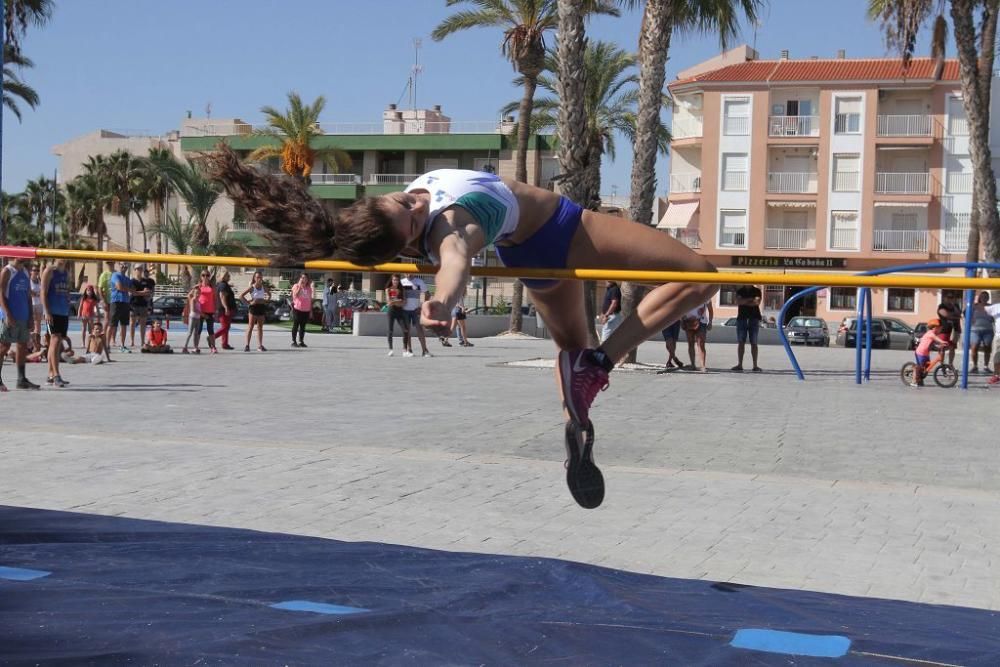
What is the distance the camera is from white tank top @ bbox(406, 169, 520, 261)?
4066 mm

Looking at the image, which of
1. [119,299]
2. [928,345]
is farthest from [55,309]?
[928,345]

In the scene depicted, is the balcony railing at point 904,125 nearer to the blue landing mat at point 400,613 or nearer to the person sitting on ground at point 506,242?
the person sitting on ground at point 506,242

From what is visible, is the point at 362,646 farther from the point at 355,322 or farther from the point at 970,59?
the point at 355,322

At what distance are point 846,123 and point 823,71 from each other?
10.1ft

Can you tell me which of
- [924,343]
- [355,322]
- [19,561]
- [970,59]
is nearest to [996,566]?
[19,561]

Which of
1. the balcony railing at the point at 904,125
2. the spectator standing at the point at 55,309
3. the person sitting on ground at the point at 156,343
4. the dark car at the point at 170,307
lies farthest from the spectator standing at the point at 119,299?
the balcony railing at the point at 904,125

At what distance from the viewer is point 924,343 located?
16.3 m

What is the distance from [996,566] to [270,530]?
3.67 m

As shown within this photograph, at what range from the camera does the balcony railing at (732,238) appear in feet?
157

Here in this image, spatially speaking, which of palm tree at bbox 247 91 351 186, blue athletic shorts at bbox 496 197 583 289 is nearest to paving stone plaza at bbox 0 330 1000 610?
blue athletic shorts at bbox 496 197 583 289

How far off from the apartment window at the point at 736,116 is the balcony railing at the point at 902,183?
608cm

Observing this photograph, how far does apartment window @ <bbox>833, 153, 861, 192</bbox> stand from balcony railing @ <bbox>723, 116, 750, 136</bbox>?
13.3 feet

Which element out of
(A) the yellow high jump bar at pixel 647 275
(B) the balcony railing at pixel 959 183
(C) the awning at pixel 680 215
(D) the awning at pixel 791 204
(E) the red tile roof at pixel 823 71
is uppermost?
(E) the red tile roof at pixel 823 71

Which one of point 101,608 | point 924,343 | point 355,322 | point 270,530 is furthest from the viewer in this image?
point 355,322
